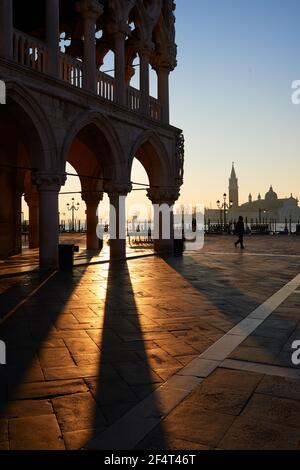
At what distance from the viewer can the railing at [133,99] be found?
610 inches

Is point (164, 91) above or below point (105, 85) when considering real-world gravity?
above

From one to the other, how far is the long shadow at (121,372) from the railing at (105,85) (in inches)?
384

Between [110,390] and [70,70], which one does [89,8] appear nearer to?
[70,70]

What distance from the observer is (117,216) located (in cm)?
1500

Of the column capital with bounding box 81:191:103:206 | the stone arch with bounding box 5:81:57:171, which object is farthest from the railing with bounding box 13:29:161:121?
the column capital with bounding box 81:191:103:206

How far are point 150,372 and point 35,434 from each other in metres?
1.38

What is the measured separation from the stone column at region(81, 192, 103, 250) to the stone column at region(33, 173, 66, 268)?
7.61 m

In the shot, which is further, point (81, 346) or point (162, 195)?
point (162, 195)

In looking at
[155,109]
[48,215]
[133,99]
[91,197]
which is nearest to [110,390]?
[48,215]

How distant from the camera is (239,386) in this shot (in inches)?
137

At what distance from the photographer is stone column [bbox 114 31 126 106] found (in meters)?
14.7

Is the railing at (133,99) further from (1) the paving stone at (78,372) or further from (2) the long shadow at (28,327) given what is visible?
(1) the paving stone at (78,372)

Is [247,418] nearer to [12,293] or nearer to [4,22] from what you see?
[12,293]

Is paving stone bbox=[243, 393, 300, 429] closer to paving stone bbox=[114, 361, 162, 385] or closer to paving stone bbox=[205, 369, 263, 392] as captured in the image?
paving stone bbox=[205, 369, 263, 392]
